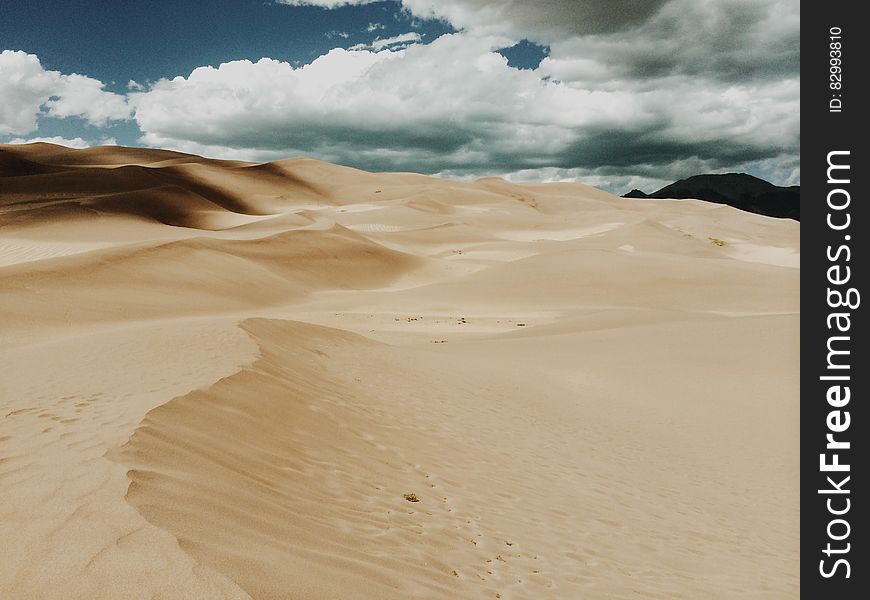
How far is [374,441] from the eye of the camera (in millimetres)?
7086

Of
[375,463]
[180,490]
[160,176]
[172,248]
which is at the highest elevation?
[160,176]

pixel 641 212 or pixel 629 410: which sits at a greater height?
pixel 641 212

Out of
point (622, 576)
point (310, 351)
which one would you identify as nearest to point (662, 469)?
point (622, 576)

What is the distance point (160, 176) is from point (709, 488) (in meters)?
61.4

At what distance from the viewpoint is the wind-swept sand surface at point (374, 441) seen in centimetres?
338

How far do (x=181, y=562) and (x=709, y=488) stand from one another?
721 cm

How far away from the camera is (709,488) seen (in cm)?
819

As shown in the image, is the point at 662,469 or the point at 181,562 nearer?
the point at 181,562

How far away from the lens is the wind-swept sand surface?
3.38m
